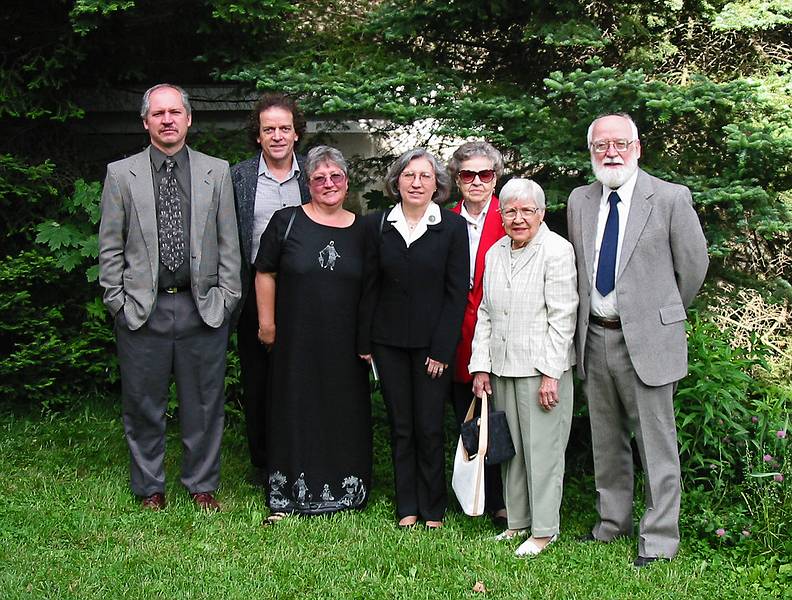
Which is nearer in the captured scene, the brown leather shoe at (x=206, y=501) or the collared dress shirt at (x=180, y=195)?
the collared dress shirt at (x=180, y=195)

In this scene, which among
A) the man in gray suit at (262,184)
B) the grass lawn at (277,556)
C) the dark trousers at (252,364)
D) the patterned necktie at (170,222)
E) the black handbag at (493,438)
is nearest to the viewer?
the grass lawn at (277,556)

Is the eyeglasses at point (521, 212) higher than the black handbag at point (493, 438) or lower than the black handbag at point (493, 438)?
higher

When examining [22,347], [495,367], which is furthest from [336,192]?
[22,347]

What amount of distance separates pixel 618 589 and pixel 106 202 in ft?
10.5

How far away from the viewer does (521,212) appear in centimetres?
438

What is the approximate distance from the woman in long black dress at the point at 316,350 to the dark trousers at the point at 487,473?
493 mm

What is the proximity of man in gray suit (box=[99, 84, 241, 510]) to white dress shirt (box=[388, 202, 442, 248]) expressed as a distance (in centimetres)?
93

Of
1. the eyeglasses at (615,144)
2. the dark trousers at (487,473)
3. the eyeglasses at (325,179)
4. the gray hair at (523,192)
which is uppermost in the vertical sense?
the eyeglasses at (615,144)

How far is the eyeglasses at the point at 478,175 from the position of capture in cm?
471

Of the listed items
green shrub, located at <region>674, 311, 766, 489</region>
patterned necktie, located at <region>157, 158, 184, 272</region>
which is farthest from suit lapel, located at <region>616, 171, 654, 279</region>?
patterned necktie, located at <region>157, 158, 184, 272</region>

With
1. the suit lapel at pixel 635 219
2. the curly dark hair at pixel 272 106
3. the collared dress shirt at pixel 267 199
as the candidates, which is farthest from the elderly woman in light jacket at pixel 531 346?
the curly dark hair at pixel 272 106

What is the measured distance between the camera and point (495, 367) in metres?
4.57

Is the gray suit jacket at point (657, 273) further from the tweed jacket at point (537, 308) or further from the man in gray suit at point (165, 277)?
the man in gray suit at point (165, 277)

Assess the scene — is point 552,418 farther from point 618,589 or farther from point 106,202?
point 106,202
